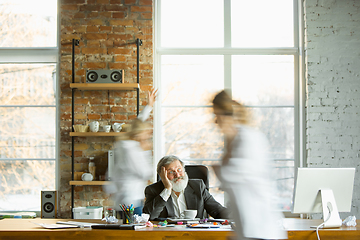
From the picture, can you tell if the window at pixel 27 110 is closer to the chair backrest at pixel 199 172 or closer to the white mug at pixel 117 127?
the white mug at pixel 117 127

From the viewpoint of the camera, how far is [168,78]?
4.32 meters

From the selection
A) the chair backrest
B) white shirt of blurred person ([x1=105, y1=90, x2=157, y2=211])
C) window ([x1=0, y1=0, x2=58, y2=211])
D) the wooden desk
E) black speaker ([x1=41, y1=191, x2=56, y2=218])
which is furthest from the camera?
window ([x1=0, y1=0, x2=58, y2=211])

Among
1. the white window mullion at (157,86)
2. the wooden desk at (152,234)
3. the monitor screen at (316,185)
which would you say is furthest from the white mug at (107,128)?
the monitor screen at (316,185)

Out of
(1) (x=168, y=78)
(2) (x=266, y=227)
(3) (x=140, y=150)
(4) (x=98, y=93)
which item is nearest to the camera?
(2) (x=266, y=227)

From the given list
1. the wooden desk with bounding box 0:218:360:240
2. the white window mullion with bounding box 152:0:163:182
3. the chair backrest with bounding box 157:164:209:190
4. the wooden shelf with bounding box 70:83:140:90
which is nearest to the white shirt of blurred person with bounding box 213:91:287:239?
the wooden desk with bounding box 0:218:360:240

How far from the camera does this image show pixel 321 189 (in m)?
2.44

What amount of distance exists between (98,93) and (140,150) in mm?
1592

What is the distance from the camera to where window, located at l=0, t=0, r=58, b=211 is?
419 cm

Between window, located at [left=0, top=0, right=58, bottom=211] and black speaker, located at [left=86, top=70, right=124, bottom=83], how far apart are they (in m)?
0.59

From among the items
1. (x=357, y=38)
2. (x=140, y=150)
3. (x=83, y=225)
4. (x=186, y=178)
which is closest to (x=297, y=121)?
(x=357, y=38)

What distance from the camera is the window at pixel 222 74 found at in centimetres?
427

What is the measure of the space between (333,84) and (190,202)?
229cm

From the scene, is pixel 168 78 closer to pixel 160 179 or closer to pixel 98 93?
pixel 98 93

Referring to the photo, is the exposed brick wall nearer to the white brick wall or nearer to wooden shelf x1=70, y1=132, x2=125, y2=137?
wooden shelf x1=70, y1=132, x2=125, y2=137
